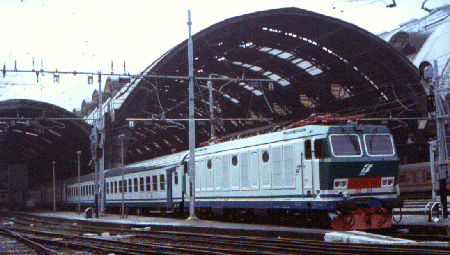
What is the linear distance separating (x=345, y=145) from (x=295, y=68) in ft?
123

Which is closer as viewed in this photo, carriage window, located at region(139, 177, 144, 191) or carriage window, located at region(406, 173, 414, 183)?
carriage window, located at region(139, 177, 144, 191)

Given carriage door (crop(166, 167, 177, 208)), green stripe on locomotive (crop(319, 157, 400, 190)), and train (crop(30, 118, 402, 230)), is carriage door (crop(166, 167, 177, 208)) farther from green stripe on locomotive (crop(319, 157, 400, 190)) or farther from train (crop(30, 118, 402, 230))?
green stripe on locomotive (crop(319, 157, 400, 190))

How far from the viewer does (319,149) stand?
20.0m

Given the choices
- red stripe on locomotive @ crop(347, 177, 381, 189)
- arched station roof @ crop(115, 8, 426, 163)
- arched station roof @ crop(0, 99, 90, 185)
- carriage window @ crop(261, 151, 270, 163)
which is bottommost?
red stripe on locomotive @ crop(347, 177, 381, 189)

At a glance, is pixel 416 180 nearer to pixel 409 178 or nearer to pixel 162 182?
pixel 409 178

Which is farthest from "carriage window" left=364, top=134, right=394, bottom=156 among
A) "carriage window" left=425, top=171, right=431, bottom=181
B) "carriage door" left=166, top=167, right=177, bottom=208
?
"carriage window" left=425, top=171, right=431, bottom=181

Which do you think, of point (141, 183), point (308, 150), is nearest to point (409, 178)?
point (141, 183)

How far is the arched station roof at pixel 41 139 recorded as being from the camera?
58.4 meters

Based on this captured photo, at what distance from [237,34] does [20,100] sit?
22578 millimetres

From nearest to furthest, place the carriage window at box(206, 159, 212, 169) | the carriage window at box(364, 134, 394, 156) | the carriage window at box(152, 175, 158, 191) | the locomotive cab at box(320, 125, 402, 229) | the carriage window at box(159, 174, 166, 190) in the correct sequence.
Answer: the locomotive cab at box(320, 125, 402, 229)
the carriage window at box(364, 134, 394, 156)
the carriage window at box(206, 159, 212, 169)
the carriage window at box(159, 174, 166, 190)
the carriage window at box(152, 175, 158, 191)

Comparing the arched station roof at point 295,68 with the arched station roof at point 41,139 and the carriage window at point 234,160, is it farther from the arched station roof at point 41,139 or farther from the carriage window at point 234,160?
the carriage window at point 234,160

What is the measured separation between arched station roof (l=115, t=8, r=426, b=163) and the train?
15910 mm

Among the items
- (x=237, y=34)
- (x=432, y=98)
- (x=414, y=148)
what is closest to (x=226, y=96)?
(x=237, y=34)

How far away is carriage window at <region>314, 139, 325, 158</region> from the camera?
65.2ft
